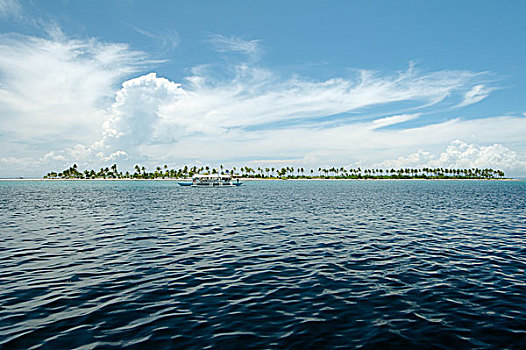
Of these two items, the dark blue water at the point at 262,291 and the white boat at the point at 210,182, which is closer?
the dark blue water at the point at 262,291

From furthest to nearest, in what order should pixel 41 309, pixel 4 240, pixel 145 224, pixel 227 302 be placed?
pixel 145 224 → pixel 4 240 → pixel 227 302 → pixel 41 309

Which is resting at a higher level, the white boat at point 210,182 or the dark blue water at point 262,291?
the white boat at point 210,182

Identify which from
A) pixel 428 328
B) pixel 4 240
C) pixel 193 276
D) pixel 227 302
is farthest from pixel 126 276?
pixel 4 240

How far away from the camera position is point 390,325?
12.3 meters

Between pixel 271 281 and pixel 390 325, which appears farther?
pixel 271 281

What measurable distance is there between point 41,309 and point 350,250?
19.4 meters

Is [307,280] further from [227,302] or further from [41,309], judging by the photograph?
[41,309]

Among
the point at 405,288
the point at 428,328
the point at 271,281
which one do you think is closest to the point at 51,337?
the point at 271,281

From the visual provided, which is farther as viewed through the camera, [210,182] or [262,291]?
[210,182]

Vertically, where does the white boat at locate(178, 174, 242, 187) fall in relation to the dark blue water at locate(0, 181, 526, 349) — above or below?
above

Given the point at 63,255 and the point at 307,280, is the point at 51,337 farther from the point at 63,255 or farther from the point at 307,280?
the point at 63,255

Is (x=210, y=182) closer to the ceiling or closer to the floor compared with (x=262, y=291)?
closer to the ceiling

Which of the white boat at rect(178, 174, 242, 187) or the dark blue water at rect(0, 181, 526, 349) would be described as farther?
the white boat at rect(178, 174, 242, 187)

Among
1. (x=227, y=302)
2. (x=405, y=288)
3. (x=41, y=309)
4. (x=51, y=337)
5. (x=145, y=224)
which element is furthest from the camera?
(x=145, y=224)
